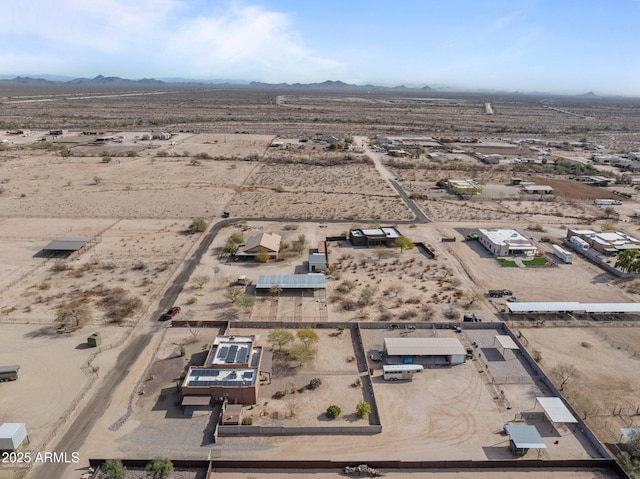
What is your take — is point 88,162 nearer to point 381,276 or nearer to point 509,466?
point 381,276

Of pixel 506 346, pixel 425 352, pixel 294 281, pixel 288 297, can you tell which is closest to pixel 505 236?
pixel 506 346

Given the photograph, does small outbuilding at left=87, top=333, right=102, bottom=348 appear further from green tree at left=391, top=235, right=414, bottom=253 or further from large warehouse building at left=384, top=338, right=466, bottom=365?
green tree at left=391, top=235, right=414, bottom=253

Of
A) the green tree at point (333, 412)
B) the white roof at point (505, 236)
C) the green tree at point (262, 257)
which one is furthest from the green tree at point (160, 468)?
the white roof at point (505, 236)

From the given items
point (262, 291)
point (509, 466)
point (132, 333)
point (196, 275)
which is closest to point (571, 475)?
point (509, 466)

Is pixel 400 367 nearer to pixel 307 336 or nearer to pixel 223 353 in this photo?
pixel 307 336

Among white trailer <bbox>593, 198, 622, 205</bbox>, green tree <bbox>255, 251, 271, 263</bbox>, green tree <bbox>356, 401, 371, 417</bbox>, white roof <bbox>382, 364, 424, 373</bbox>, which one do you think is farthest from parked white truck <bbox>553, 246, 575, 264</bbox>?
green tree <bbox>356, 401, 371, 417</bbox>

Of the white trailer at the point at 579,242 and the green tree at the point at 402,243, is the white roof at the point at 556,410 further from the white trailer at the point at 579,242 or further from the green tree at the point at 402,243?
the white trailer at the point at 579,242
